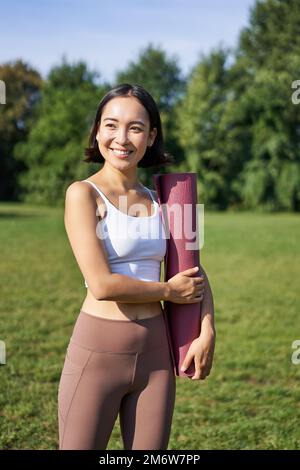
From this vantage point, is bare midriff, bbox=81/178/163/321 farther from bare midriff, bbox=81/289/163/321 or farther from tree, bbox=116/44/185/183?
tree, bbox=116/44/185/183

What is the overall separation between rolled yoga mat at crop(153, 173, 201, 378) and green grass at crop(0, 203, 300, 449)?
6.05ft

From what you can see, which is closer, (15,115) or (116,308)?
(116,308)

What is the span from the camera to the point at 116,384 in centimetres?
192

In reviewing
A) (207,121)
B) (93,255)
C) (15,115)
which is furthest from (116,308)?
(15,115)

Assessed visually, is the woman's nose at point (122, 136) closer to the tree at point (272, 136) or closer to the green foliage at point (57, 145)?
the tree at point (272, 136)

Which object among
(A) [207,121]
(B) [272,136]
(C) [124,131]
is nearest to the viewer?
(C) [124,131]

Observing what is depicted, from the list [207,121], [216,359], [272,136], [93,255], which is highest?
[207,121]

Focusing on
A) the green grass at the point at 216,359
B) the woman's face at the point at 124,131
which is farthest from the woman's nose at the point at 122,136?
the green grass at the point at 216,359

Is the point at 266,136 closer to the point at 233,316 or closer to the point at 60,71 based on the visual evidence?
the point at 60,71

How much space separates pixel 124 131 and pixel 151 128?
14cm

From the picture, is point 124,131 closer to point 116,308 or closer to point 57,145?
point 116,308

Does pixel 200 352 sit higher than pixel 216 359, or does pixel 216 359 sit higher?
pixel 200 352

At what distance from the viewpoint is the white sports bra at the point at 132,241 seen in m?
1.88

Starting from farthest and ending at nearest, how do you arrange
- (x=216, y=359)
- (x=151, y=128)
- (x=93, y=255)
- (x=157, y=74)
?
(x=157, y=74) → (x=216, y=359) → (x=151, y=128) → (x=93, y=255)
